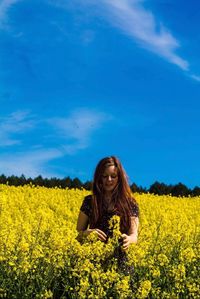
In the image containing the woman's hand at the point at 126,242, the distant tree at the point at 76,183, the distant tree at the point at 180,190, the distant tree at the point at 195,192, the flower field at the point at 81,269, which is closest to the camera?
the flower field at the point at 81,269

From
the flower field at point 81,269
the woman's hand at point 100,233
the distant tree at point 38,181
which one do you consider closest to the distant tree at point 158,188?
the distant tree at point 38,181

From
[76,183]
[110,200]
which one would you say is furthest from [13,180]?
[110,200]

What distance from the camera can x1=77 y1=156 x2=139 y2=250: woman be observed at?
595 centimetres

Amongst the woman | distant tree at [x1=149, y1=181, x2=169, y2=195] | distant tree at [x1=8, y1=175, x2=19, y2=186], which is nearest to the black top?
the woman

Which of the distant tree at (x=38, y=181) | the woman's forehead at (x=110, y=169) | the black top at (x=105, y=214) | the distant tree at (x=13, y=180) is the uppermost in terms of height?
the distant tree at (x=38, y=181)

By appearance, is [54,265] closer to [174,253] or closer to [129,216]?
[129,216]

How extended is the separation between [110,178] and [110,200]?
25cm

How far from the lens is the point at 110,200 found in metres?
6.05

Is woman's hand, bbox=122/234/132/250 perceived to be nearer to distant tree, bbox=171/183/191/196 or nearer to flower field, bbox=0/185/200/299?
flower field, bbox=0/185/200/299

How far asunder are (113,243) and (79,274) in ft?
1.43

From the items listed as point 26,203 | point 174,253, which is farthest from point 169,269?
point 26,203

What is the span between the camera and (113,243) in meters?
5.58

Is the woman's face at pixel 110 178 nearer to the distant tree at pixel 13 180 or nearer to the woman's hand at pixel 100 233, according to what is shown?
the woman's hand at pixel 100 233

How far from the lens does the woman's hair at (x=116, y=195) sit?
596cm
